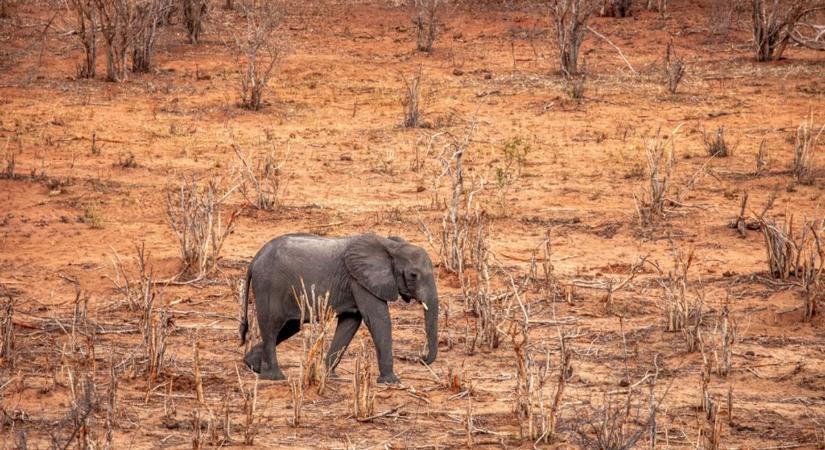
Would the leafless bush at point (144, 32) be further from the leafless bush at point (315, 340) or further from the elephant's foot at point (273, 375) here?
the leafless bush at point (315, 340)

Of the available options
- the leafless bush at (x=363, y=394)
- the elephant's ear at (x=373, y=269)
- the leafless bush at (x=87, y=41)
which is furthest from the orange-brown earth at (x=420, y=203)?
the elephant's ear at (x=373, y=269)

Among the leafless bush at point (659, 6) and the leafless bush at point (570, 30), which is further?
the leafless bush at point (659, 6)

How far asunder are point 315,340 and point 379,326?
38cm

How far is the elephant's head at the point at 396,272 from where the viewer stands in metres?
7.06

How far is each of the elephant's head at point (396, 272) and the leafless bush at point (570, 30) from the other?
34.1 feet

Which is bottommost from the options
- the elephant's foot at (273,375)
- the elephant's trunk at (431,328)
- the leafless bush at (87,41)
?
the elephant's foot at (273,375)

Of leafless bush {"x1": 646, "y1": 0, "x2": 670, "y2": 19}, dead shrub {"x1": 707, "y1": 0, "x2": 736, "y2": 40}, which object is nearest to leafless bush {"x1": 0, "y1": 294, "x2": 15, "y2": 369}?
dead shrub {"x1": 707, "y1": 0, "x2": 736, "y2": 40}

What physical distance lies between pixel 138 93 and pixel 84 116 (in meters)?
1.33

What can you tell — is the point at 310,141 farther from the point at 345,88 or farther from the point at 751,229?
the point at 751,229

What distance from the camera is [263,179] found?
12.6 meters

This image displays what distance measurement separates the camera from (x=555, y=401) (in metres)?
6.16

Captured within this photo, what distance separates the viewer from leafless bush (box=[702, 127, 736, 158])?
13.8 metres

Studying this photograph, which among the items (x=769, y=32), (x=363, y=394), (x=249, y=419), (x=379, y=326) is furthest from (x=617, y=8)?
(x=249, y=419)

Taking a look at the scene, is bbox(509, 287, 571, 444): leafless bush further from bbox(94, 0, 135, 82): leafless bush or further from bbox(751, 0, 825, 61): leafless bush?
bbox(751, 0, 825, 61): leafless bush
